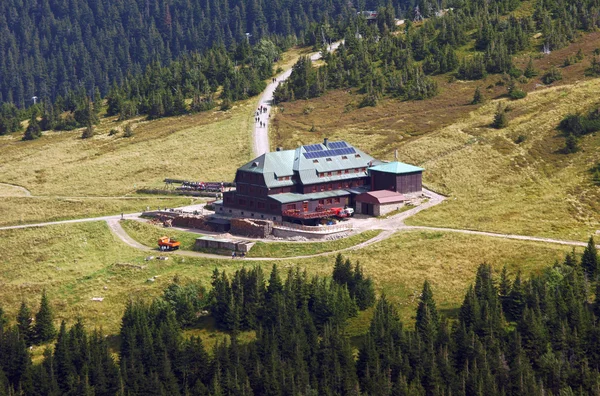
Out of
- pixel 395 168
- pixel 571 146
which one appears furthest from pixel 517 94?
pixel 395 168

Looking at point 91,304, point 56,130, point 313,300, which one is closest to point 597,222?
point 313,300

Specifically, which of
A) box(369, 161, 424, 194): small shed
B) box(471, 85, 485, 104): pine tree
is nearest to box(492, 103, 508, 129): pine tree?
box(471, 85, 485, 104): pine tree

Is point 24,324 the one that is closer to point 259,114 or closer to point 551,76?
point 259,114

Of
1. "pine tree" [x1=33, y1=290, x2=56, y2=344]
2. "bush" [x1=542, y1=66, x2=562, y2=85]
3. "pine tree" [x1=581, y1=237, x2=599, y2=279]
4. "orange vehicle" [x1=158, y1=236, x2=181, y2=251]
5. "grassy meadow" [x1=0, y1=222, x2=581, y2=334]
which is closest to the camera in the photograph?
"pine tree" [x1=581, y1=237, x2=599, y2=279]

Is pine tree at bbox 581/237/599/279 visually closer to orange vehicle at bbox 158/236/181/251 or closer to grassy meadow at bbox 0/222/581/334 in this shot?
grassy meadow at bbox 0/222/581/334

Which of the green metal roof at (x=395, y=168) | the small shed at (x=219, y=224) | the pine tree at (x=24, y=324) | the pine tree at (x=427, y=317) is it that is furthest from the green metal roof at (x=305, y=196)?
the pine tree at (x=24, y=324)

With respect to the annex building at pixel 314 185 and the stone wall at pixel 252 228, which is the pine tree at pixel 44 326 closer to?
the stone wall at pixel 252 228
